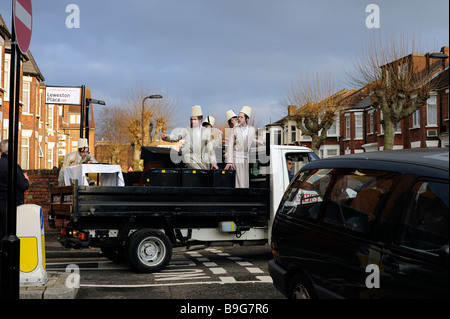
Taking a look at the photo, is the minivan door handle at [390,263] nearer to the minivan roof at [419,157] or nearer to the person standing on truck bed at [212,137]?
the minivan roof at [419,157]

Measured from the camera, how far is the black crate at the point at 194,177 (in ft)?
29.3

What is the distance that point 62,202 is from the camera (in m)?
8.73

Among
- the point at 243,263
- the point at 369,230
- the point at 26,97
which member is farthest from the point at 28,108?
the point at 369,230

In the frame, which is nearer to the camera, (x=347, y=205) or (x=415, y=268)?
(x=415, y=268)

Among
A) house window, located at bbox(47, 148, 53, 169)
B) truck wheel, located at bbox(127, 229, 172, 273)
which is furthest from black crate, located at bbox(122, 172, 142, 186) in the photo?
house window, located at bbox(47, 148, 53, 169)

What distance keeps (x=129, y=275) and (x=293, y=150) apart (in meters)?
3.66

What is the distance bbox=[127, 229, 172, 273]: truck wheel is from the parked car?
3550 mm

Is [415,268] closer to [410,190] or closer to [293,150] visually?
[410,190]

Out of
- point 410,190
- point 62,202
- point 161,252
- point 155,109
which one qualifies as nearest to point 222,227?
point 161,252

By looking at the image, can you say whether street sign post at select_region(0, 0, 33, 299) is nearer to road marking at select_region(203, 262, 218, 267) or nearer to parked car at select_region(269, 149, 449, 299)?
parked car at select_region(269, 149, 449, 299)

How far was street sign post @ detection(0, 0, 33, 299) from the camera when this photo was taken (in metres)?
5.15

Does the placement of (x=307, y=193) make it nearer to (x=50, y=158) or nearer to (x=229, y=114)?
(x=229, y=114)

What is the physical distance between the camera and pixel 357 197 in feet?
14.1
